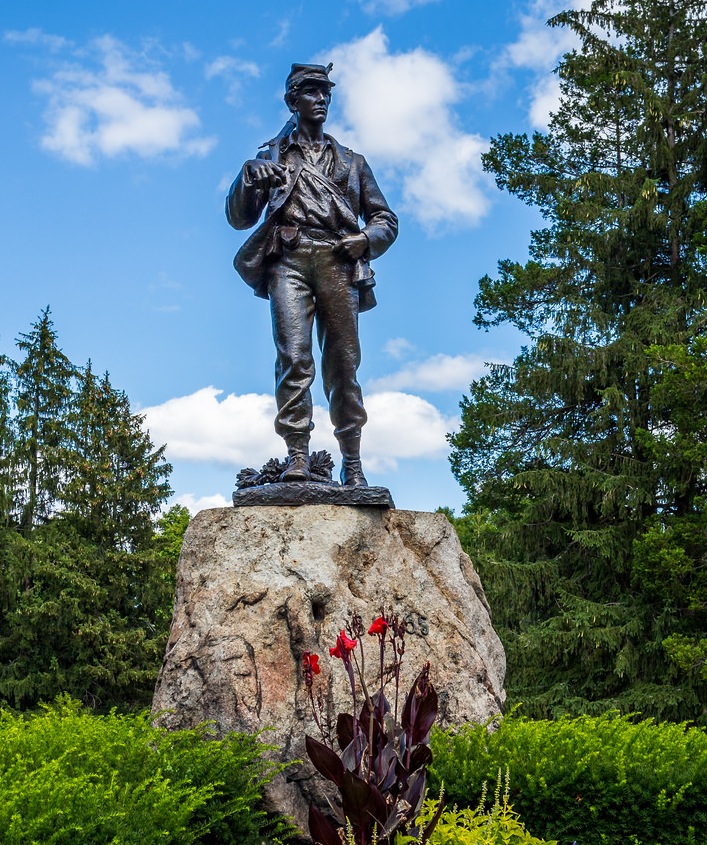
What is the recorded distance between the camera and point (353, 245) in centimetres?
628

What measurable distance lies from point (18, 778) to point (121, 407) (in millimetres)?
19125

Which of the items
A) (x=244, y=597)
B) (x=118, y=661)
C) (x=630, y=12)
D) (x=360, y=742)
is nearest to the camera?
(x=360, y=742)

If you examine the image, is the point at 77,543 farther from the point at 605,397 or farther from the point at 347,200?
the point at 347,200

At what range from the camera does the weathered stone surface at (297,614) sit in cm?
510

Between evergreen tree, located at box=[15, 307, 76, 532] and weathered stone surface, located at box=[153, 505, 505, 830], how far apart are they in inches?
656

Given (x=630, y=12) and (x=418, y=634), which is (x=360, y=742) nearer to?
(x=418, y=634)

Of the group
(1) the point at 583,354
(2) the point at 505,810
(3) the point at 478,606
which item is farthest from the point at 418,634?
(1) the point at 583,354

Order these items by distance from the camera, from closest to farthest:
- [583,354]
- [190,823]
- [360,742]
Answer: [360,742]
[190,823]
[583,354]

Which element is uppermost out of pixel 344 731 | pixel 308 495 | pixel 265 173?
pixel 265 173

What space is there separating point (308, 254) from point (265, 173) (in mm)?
617

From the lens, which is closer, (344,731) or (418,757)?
(418,757)

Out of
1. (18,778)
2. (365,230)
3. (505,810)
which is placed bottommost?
(505,810)

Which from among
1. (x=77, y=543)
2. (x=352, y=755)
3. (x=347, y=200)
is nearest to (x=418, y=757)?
(x=352, y=755)

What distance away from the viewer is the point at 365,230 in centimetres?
639
